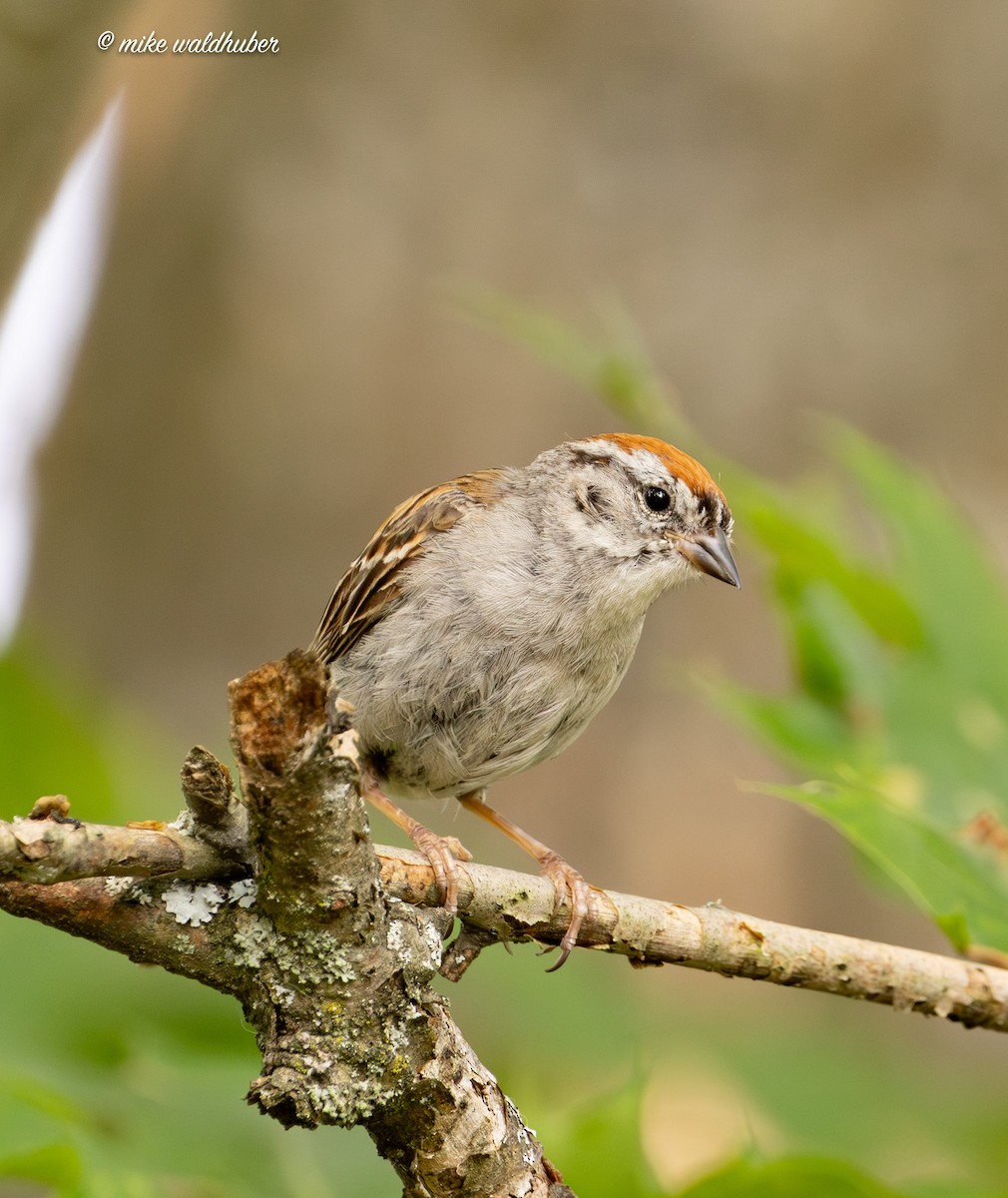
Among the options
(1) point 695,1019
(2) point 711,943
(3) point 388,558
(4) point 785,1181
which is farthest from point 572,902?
(1) point 695,1019

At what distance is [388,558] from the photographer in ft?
11.5

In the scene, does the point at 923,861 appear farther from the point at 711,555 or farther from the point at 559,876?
the point at 711,555

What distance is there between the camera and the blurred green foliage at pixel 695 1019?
259cm

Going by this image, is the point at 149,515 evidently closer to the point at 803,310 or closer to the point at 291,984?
the point at 803,310

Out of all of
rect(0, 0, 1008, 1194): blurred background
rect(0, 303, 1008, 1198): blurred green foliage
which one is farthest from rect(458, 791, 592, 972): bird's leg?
rect(0, 0, 1008, 1194): blurred background

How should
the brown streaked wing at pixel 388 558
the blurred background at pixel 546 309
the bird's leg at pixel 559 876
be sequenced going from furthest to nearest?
the blurred background at pixel 546 309 → the brown streaked wing at pixel 388 558 → the bird's leg at pixel 559 876

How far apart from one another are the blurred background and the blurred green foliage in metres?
0.34

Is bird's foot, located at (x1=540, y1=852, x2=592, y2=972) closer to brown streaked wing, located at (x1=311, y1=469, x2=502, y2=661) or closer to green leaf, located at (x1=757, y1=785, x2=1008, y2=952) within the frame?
green leaf, located at (x1=757, y1=785, x2=1008, y2=952)

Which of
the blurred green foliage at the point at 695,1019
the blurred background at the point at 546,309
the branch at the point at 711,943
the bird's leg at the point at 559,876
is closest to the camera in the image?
the branch at the point at 711,943

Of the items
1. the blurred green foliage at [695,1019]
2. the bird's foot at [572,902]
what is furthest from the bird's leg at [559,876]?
the blurred green foliage at [695,1019]

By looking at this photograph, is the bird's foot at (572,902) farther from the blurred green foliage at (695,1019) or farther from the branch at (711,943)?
the blurred green foliage at (695,1019)

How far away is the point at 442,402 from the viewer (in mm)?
5684

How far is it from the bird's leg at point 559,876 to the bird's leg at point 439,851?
0.21 m

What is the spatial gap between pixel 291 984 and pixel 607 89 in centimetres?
461
